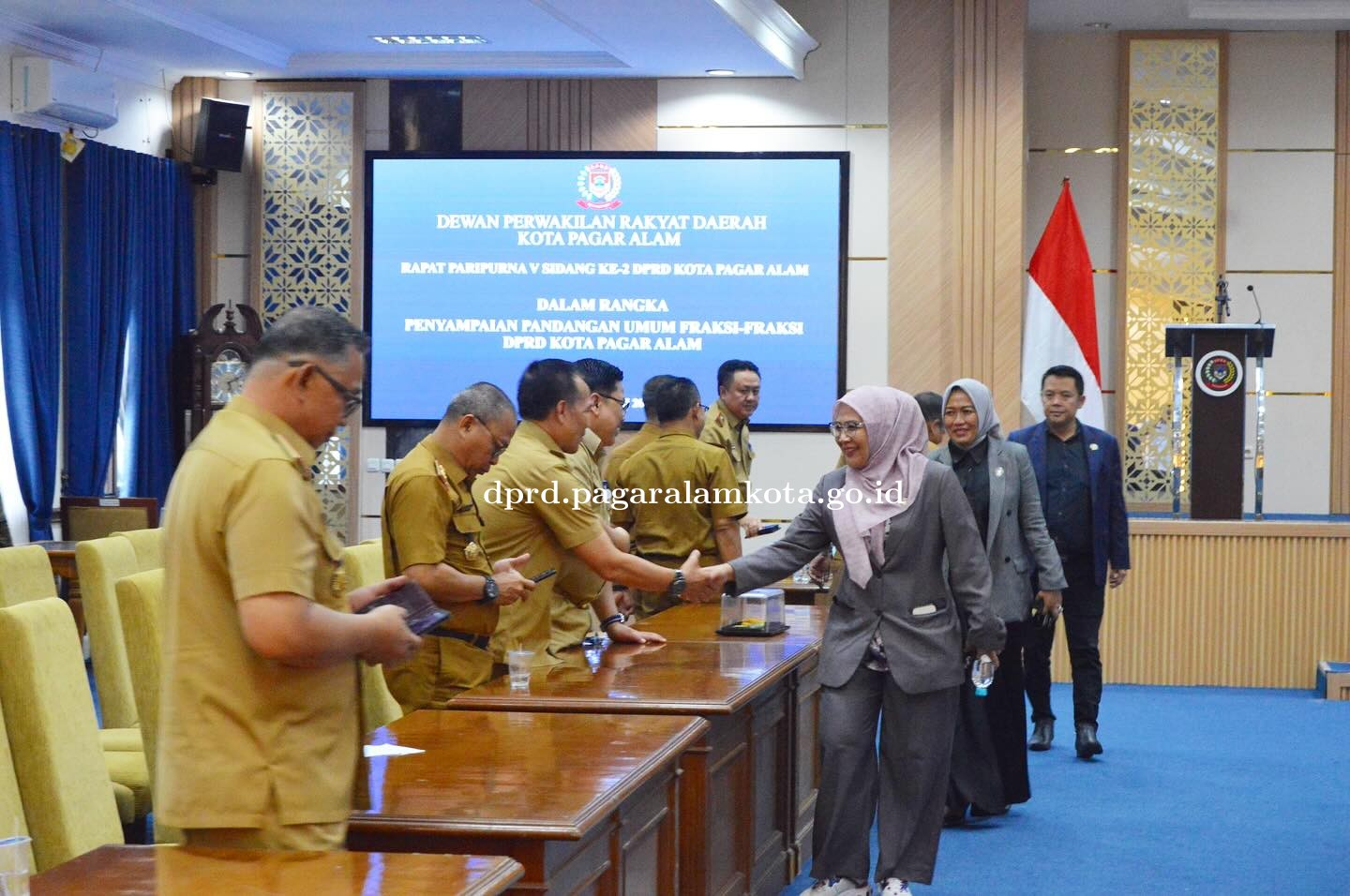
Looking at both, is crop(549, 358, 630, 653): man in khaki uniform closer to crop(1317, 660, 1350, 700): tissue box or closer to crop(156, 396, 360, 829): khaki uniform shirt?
crop(156, 396, 360, 829): khaki uniform shirt

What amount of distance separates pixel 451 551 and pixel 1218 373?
5.15 metres

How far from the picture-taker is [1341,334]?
29.1ft

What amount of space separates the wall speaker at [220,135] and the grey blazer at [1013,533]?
500cm

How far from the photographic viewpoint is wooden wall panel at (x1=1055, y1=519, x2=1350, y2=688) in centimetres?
754

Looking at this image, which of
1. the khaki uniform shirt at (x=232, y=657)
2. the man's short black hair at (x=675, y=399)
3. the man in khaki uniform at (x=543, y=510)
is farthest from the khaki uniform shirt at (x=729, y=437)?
the khaki uniform shirt at (x=232, y=657)

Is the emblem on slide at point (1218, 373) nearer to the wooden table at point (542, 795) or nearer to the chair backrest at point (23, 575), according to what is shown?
the wooden table at point (542, 795)

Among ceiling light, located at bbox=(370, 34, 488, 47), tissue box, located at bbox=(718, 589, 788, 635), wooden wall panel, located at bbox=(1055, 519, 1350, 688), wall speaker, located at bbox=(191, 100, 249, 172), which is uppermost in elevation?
ceiling light, located at bbox=(370, 34, 488, 47)

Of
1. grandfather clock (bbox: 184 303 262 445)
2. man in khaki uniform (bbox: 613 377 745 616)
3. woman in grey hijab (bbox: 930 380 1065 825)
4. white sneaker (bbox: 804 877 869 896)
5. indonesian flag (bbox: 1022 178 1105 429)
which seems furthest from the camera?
grandfather clock (bbox: 184 303 262 445)

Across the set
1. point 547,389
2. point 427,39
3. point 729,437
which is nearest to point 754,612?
point 547,389

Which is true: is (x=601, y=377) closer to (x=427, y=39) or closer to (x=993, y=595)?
(x=993, y=595)

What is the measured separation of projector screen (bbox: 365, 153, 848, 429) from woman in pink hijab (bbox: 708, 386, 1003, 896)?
438 cm

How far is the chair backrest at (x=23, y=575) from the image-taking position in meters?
4.84

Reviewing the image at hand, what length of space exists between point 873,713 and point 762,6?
4375mm

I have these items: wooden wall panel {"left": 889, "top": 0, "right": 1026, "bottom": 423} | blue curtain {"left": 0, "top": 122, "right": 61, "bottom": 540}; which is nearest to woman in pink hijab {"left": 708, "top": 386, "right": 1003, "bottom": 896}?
wooden wall panel {"left": 889, "top": 0, "right": 1026, "bottom": 423}
